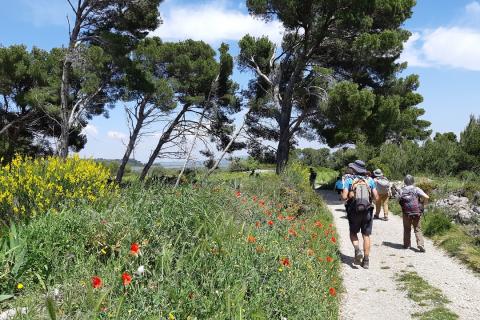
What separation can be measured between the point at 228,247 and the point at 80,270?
4.73 ft

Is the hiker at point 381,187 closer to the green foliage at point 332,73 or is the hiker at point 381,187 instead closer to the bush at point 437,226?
the bush at point 437,226

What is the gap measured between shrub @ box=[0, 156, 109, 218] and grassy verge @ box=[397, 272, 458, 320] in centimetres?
457

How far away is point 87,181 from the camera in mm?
6102

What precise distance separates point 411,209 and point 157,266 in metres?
6.61

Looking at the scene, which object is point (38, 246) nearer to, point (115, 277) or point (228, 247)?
point (115, 277)

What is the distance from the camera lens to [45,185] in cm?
559

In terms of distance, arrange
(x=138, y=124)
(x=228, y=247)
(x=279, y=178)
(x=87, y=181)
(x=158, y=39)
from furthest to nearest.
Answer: (x=158, y=39) → (x=138, y=124) → (x=279, y=178) → (x=87, y=181) → (x=228, y=247)

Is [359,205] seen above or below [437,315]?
above

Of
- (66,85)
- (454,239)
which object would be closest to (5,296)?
(454,239)

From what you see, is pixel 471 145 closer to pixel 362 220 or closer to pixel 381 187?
pixel 381 187

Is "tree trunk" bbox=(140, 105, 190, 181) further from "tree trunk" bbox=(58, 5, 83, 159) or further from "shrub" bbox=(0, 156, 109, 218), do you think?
"shrub" bbox=(0, 156, 109, 218)

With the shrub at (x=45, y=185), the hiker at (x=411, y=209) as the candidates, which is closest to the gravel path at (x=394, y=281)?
the hiker at (x=411, y=209)

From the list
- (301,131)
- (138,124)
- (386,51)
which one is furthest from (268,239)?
(301,131)

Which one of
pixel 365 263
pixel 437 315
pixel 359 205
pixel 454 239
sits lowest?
pixel 437 315
